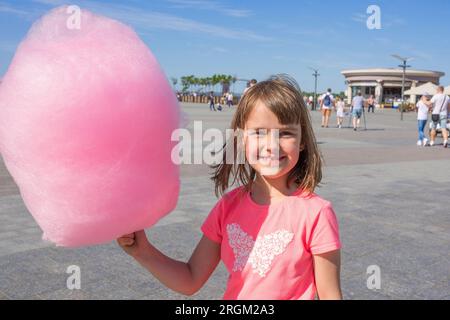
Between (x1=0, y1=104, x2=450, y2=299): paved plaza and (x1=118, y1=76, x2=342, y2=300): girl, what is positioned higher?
(x1=118, y1=76, x2=342, y2=300): girl

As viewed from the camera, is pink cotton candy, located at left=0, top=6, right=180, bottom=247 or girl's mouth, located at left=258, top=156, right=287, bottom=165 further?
girl's mouth, located at left=258, top=156, right=287, bottom=165

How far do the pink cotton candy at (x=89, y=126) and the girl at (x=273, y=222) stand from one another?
0.75ft

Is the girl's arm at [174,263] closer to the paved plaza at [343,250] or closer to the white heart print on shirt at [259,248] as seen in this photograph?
the white heart print on shirt at [259,248]

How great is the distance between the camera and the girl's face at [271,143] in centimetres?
151

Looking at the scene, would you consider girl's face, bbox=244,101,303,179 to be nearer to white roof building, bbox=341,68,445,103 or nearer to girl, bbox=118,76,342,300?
girl, bbox=118,76,342,300

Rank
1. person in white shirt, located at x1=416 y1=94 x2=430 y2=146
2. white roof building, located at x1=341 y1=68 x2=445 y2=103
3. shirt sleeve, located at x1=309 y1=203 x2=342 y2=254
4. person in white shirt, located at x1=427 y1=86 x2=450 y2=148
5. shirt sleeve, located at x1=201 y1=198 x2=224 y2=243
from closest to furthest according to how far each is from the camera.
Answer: shirt sleeve, located at x1=309 y1=203 x2=342 y2=254 < shirt sleeve, located at x1=201 y1=198 x2=224 y2=243 < person in white shirt, located at x1=427 y1=86 x2=450 y2=148 < person in white shirt, located at x1=416 y1=94 x2=430 y2=146 < white roof building, located at x1=341 y1=68 x2=445 y2=103

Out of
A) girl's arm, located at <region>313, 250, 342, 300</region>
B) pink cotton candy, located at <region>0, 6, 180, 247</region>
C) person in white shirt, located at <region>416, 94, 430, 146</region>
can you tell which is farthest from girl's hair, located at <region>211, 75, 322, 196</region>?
person in white shirt, located at <region>416, 94, 430, 146</region>

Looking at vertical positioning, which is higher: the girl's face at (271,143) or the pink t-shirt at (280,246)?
the girl's face at (271,143)

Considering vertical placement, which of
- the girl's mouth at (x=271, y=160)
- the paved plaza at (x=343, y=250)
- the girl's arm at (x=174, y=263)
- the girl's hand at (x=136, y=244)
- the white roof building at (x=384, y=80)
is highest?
the white roof building at (x=384, y=80)

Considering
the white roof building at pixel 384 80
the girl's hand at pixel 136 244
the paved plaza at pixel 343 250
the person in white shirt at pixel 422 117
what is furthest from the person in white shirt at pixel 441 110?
the white roof building at pixel 384 80

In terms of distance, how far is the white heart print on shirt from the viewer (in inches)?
58.0
